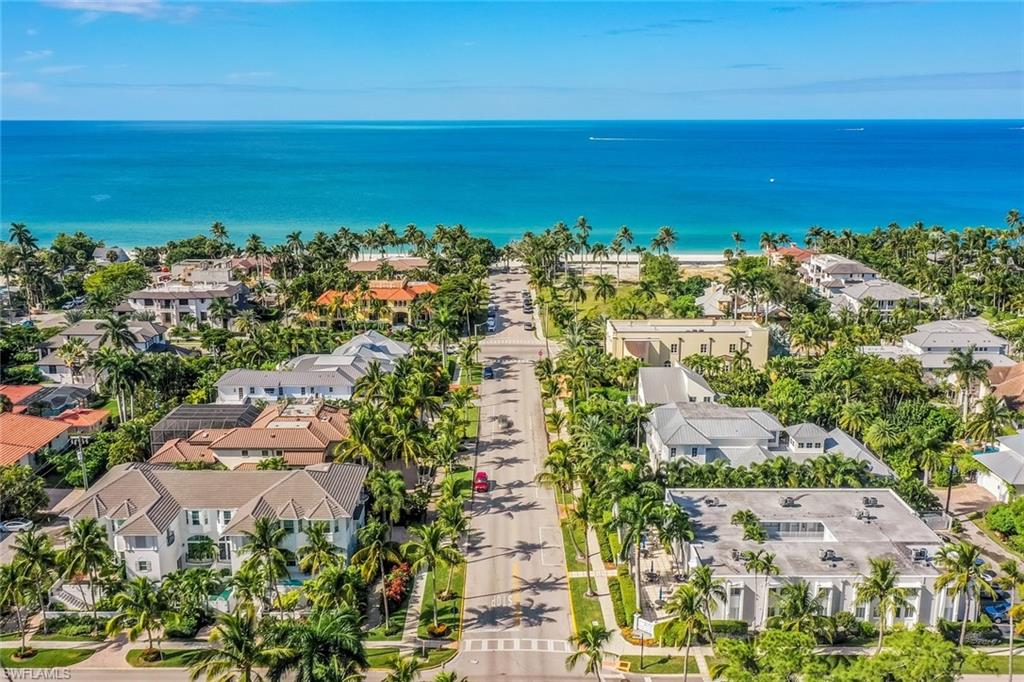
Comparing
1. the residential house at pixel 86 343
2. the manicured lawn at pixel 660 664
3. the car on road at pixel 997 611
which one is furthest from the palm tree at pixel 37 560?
the car on road at pixel 997 611

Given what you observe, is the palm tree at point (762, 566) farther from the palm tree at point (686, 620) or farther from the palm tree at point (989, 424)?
the palm tree at point (989, 424)

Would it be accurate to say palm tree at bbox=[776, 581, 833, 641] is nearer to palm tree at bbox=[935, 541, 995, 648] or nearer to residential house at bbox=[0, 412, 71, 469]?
palm tree at bbox=[935, 541, 995, 648]

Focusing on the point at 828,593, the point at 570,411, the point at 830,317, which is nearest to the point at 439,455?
the point at 570,411

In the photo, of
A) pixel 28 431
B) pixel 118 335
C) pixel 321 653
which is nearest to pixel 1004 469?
pixel 321 653

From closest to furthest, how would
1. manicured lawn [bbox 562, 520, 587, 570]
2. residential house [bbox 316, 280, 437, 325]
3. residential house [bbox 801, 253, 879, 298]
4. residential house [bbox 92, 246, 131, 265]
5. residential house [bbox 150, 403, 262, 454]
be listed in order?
manicured lawn [bbox 562, 520, 587, 570] < residential house [bbox 150, 403, 262, 454] < residential house [bbox 316, 280, 437, 325] < residential house [bbox 801, 253, 879, 298] < residential house [bbox 92, 246, 131, 265]

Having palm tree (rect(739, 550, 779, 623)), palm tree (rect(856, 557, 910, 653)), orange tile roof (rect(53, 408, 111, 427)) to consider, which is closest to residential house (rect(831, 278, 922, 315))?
palm tree (rect(739, 550, 779, 623))

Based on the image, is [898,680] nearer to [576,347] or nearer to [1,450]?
[576,347]
